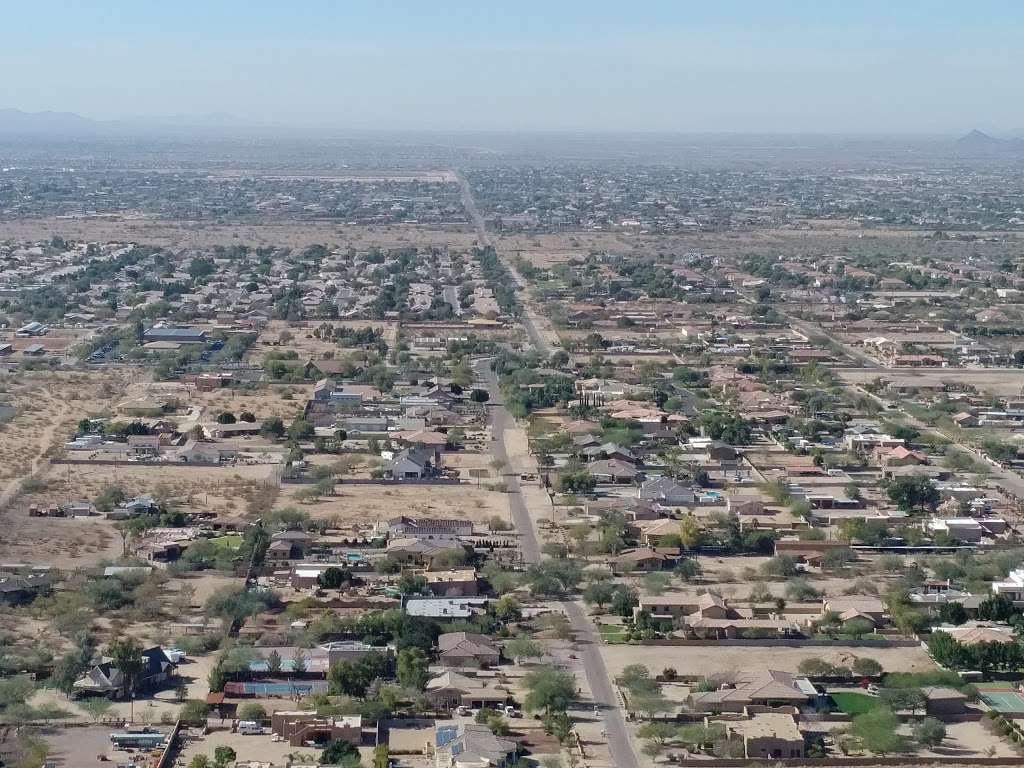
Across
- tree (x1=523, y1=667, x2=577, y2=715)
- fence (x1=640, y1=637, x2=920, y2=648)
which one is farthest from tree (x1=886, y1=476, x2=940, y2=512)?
tree (x1=523, y1=667, x2=577, y2=715)

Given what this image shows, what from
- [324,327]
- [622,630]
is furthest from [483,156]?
[622,630]

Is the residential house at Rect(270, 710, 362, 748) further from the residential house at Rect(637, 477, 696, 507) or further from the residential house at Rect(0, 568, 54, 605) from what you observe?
the residential house at Rect(637, 477, 696, 507)

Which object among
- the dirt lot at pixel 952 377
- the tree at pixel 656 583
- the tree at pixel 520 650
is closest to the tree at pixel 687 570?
the tree at pixel 656 583

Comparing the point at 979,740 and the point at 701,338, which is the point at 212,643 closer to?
the point at 979,740

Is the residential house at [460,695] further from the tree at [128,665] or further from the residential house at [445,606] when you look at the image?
the tree at [128,665]

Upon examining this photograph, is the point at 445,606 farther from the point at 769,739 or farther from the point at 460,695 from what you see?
the point at 769,739
